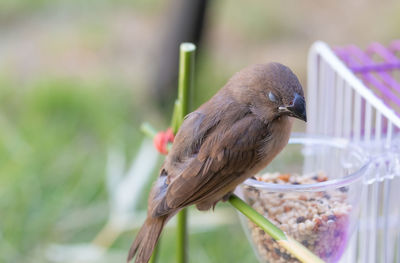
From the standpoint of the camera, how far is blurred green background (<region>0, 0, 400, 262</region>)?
3.49 meters

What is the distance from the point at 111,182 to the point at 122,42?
297cm

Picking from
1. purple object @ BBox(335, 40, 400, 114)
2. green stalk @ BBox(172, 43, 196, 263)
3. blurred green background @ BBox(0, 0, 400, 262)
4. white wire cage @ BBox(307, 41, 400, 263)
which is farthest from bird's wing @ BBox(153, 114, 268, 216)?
blurred green background @ BBox(0, 0, 400, 262)

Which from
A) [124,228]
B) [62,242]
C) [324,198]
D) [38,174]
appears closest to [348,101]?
[324,198]

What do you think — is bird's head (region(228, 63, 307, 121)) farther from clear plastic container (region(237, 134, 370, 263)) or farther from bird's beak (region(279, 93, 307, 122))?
clear plastic container (region(237, 134, 370, 263))

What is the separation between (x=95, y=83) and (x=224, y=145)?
3665 mm

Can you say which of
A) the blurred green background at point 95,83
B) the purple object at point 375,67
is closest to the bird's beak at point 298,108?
the purple object at point 375,67

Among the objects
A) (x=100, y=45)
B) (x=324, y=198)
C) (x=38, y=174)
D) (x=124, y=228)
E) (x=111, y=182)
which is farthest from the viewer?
(x=100, y=45)

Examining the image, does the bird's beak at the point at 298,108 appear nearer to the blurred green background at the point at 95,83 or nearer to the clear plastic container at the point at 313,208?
the clear plastic container at the point at 313,208

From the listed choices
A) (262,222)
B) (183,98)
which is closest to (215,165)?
(183,98)

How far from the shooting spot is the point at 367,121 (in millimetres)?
A: 1852

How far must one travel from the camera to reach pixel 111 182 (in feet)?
11.6

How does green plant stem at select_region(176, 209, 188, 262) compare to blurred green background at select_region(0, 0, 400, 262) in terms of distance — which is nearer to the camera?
green plant stem at select_region(176, 209, 188, 262)

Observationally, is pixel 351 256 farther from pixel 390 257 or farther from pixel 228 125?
pixel 228 125

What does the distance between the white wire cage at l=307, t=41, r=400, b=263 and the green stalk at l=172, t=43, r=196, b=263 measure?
503 millimetres
